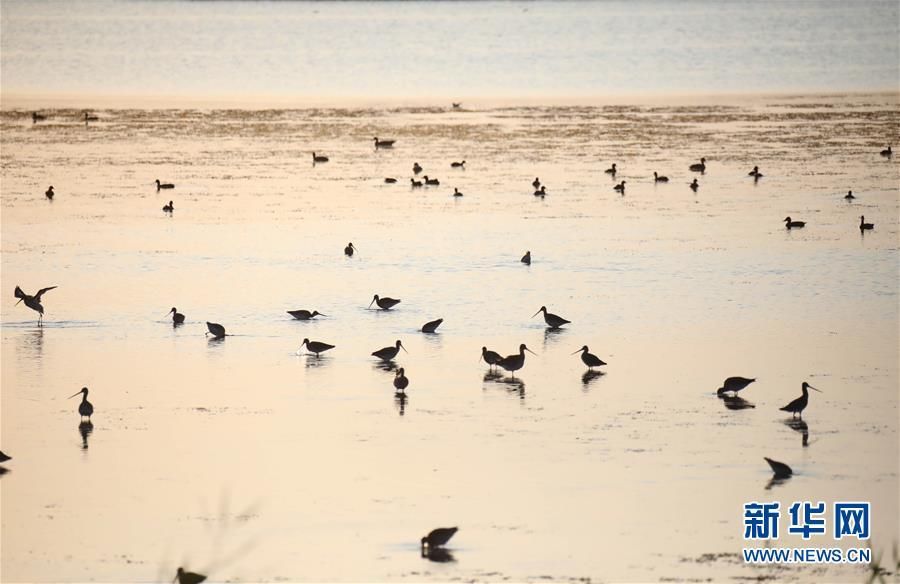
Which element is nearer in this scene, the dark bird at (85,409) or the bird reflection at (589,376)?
the dark bird at (85,409)

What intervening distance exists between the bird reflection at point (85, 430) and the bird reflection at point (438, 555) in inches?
187

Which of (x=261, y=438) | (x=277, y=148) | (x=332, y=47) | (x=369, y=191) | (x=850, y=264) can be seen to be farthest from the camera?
(x=332, y=47)

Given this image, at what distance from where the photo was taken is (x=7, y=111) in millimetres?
54094

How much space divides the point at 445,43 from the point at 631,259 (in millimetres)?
83168

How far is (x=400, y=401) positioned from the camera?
1738cm

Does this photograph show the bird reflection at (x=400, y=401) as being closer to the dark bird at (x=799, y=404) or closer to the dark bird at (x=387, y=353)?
the dark bird at (x=387, y=353)

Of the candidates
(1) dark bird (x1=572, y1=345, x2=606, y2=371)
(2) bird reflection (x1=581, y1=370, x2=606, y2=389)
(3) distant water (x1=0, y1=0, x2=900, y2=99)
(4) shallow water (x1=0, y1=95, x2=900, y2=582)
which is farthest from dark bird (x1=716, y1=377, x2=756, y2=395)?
(3) distant water (x1=0, y1=0, x2=900, y2=99)

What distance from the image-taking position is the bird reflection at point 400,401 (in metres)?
17.0

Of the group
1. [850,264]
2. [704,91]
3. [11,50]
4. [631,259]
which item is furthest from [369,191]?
[11,50]

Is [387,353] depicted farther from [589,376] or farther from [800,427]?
[800,427]

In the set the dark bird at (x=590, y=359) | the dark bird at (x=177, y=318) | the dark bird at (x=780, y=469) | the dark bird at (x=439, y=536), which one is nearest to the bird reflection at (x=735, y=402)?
the dark bird at (x=590, y=359)

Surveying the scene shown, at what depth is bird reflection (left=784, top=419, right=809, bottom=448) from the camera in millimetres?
15859

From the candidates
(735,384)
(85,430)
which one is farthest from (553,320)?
(85,430)

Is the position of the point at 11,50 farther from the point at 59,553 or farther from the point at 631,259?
the point at 59,553
